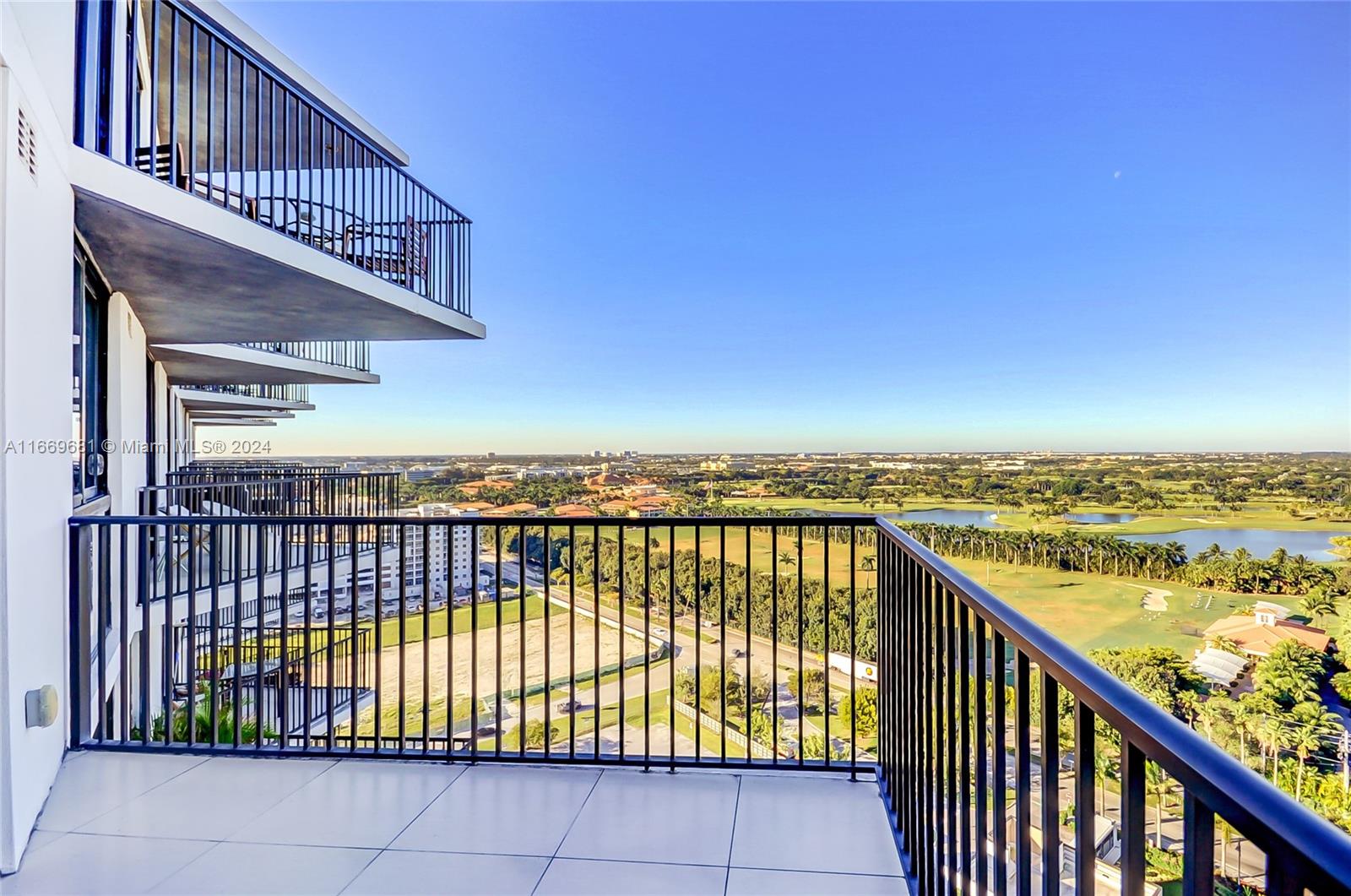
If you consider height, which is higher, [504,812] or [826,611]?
[826,611]

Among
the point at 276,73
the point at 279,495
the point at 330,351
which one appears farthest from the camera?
the point at 330,351

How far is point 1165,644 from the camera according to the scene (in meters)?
1.87

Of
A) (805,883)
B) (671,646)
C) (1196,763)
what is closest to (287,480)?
(671,646)

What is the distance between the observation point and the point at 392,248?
20.1 ft

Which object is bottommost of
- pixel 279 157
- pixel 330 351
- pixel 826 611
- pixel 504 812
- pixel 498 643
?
pixel 504 812

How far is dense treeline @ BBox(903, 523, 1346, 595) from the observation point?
2.22m

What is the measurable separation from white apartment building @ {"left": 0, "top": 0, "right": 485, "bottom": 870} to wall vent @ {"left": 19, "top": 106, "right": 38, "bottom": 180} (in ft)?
0.04

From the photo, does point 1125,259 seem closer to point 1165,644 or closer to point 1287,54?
point 1287,54

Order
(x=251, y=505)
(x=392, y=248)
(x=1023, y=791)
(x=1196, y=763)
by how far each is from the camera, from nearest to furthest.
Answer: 1. (x=1196, y=763)
2. (x=1023, y=791)
3. (x=392, y=248)
4. (x=251, y=505)

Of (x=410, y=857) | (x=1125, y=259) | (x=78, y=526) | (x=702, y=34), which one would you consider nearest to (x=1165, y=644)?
(x=410, y=857)

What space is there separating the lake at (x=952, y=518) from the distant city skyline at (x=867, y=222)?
354 centimetres

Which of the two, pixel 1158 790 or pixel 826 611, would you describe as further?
pixel 826 611

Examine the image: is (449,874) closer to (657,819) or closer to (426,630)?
(657,819)

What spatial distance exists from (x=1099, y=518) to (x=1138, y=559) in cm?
34
